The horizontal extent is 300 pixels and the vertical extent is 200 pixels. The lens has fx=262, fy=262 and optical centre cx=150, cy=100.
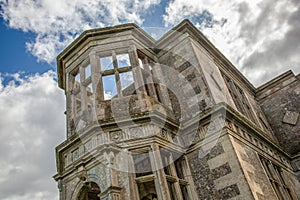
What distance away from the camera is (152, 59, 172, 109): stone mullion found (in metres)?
9.04

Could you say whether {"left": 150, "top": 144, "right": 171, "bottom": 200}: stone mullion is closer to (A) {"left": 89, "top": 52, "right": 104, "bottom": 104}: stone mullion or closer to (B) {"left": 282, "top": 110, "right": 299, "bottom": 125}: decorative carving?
(A) {"left": 89, "top": 52, "right": 104, "bottom": 104}: stone mullion

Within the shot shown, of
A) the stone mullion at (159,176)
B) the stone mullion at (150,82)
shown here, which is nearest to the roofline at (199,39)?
the stone mullion at (150,82)

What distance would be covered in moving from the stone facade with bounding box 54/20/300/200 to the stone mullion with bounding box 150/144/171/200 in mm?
24

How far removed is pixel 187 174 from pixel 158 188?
4.59 feet

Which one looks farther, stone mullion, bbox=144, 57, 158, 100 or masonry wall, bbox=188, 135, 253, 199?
stone mullion, bbox=144, 57, 158, 100

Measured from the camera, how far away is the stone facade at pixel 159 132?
662 centimetres

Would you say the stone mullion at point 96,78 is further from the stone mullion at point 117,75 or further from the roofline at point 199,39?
the roofline at point 199,39

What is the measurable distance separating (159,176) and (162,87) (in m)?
3.85

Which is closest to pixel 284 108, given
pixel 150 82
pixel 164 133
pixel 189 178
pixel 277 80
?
pixel 277 80

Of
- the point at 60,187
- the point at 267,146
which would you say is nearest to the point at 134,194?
the point at 60,187

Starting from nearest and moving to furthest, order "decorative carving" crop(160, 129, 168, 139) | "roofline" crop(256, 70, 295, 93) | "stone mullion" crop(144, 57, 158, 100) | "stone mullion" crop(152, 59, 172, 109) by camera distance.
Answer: "decorative carving" crop(160, 129, 168, 139) < "stone mullion" crop(144, 57, 158, 100) < "stone mullion" crop(152, 59, 172, 109) < "roofline" crop(256, 70, 295, 93)

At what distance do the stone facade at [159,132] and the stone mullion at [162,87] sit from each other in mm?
38

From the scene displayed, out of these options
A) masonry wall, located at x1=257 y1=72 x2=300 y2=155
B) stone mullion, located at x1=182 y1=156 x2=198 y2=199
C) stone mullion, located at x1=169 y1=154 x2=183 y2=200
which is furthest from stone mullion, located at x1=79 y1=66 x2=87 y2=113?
masonry wall, located at x1=257 y1=72 x2=300 y2=155

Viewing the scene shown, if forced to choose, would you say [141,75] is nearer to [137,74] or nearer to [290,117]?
[137,74]
